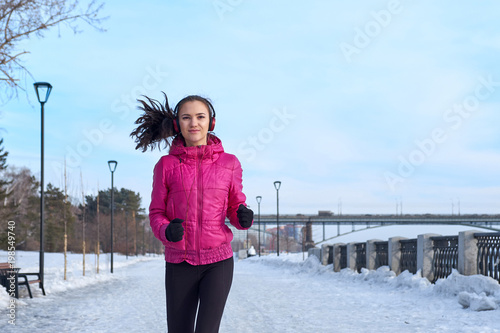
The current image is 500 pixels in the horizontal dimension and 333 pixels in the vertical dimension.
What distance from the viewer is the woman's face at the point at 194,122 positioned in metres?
3.74

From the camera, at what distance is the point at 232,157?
3719 mm

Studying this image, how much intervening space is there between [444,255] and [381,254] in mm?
5342

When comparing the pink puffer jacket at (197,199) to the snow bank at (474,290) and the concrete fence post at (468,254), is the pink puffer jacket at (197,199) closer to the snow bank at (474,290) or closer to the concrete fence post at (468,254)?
the snow bank at (474,290)

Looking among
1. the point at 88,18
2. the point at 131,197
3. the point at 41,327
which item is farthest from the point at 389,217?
the point at 41,327

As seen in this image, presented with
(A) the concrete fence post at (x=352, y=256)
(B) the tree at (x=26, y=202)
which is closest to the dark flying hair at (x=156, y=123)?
(A) the concrete fence post at (x=352, y=256)

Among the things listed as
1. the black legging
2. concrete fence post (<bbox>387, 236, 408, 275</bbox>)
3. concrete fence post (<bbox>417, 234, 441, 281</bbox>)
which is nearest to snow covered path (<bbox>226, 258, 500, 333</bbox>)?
concrete fence post (<bbox>417, 234, 441, 281</bbox>)

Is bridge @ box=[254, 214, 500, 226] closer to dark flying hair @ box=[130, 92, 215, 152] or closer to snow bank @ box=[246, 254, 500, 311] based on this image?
snow bank @ box=[246, 254, 500, 311]

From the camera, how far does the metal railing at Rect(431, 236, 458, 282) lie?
524 inches

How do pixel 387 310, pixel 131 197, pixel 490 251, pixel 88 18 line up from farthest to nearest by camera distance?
pixel 131 197 → pixel 88 18 → pixel 490 251 → pixel 387 310

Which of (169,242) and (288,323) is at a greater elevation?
(169,242)

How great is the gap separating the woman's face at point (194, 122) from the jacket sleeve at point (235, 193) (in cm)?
30

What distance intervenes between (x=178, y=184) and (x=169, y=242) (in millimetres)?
379

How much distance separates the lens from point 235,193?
3645 mm

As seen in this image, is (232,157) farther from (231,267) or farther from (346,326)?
(346,326)
